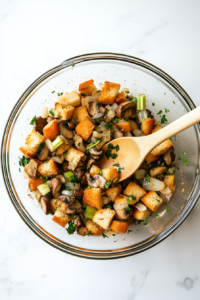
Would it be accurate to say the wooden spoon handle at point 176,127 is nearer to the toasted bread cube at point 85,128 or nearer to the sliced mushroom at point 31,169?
the toasted bread cube at point 85,128

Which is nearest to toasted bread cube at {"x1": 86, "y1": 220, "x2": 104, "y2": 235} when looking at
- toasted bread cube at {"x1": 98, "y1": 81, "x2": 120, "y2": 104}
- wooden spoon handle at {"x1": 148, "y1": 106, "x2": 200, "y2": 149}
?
wooden spoon handle at {"x1": 148, "y1": 106, "x2": 200, "y2": 149}

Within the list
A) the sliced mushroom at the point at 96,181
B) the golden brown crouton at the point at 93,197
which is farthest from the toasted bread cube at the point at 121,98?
the golden brown crouton at the point at 93,197

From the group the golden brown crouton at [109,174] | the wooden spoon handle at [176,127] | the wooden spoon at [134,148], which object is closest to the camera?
the wooden spoon handle at [176,127]

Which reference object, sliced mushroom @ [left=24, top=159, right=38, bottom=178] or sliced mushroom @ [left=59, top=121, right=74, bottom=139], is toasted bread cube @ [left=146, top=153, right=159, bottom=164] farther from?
sliced mushroom @ [left=24, top=159, right=38, bottom=178]

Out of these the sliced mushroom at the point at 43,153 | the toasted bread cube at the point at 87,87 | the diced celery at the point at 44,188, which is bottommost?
the diced celery at the point at 44,188

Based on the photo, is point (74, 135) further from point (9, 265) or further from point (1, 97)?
point (9, 265)

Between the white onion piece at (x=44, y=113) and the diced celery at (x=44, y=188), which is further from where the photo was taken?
the white onion piece at (x=44, y=113)
